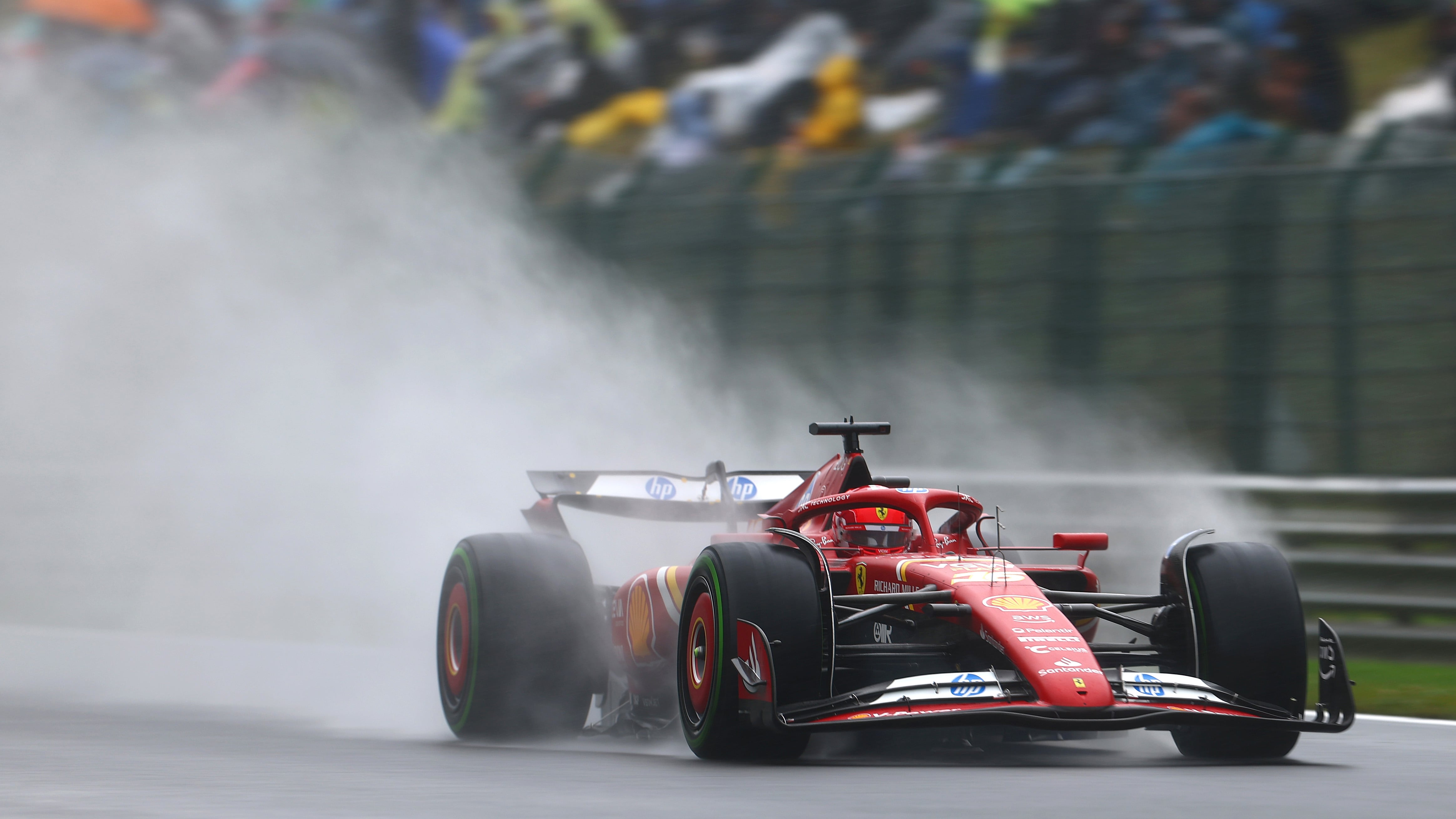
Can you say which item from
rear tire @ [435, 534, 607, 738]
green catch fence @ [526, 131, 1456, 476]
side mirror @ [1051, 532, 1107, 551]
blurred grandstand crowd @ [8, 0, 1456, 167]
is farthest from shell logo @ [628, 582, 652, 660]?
blurred grandstand crowd @ [8, 0, 1456, 167]

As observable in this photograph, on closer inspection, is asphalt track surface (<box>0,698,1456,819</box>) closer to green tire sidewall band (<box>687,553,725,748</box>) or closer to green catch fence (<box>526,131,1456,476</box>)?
green tire sidewall band (<box>687,553,725,748</box>)

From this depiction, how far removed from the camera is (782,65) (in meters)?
15.8

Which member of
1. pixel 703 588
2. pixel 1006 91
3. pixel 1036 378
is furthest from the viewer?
pixel 1006 91

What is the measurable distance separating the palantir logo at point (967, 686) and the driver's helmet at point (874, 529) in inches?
49.8

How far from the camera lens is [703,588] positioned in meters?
6.53

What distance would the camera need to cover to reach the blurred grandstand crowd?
504 inches

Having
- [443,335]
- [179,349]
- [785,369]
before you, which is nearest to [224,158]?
[179,349]

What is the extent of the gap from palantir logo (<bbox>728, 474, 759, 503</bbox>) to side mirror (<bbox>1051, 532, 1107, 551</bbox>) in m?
1.97

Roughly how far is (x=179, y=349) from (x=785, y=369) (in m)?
5.42

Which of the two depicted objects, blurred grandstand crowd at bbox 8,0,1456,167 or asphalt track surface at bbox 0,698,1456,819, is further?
blurred grandstand crowd at bbox 8,0,1456,167

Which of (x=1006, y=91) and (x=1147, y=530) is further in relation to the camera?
(x=1006, y=91)

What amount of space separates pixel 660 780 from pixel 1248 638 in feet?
6.97

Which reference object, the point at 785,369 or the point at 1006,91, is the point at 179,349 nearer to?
the point at 785,369

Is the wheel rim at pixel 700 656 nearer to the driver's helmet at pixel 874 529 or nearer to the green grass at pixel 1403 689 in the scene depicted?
the driver's helmet at pixel 874 529
